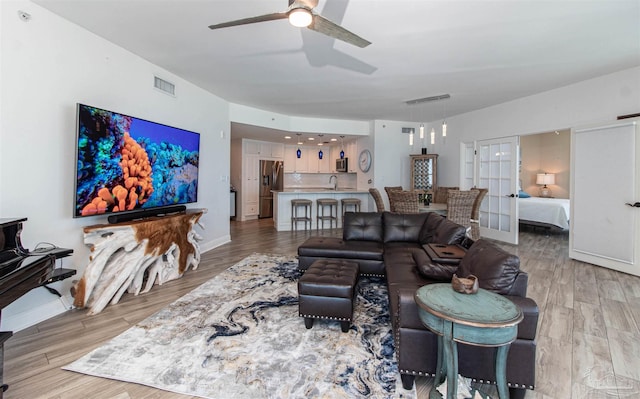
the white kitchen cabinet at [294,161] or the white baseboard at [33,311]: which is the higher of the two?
the white kitchen cabinet at [294,161]

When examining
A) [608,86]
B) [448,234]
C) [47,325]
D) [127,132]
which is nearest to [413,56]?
[448,234]

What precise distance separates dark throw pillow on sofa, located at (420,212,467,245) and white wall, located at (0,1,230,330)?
13.0 ft

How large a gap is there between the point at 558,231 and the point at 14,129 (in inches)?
387

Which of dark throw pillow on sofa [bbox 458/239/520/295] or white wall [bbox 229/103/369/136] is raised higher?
white wall [bbox 229/103/369/136]

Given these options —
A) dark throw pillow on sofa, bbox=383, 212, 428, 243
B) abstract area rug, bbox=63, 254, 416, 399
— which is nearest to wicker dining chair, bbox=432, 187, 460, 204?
dark throw pillow on sofa, bbox=383, 212, 428, 243

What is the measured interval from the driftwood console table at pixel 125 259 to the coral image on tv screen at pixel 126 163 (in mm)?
294

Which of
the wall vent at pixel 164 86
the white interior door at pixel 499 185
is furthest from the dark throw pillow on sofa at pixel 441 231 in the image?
the wall vent at pixel 164 86

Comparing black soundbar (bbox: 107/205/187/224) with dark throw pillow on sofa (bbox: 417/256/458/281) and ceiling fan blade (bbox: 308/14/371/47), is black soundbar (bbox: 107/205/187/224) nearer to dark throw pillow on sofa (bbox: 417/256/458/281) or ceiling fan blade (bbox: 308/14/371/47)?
ceiling fan blade (bbox: 308/14/371/47)

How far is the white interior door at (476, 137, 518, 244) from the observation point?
572cm

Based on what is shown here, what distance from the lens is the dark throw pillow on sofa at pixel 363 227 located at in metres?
4.10

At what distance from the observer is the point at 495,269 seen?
6.06 ft

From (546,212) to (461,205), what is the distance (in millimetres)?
3338

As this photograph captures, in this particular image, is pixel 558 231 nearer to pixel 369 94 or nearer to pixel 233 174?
pixel 369 94

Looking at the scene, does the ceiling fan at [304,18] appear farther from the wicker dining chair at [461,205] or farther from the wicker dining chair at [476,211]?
the wicker dining chair at [476,211]
